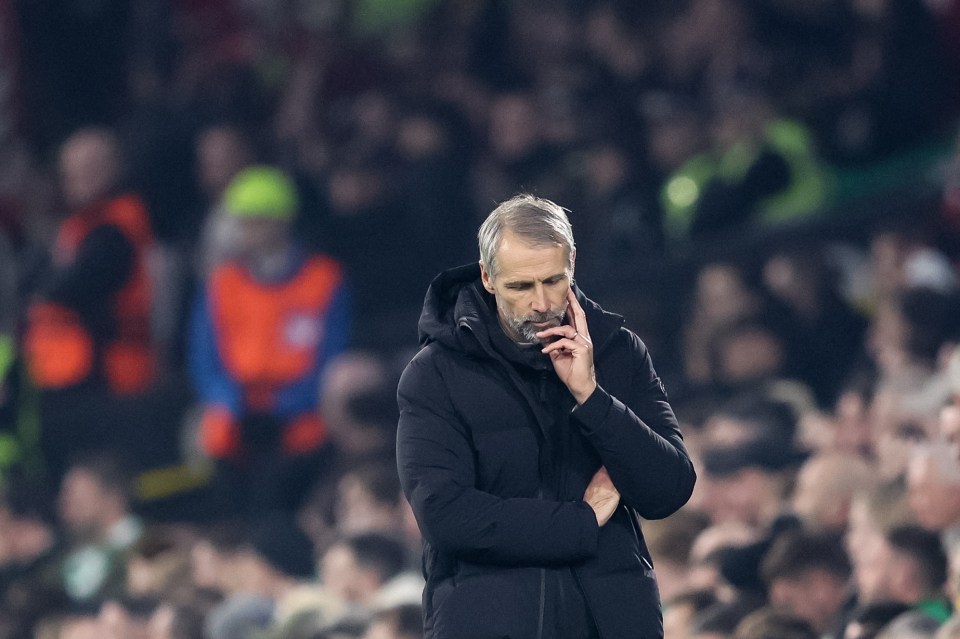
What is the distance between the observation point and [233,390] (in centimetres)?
947

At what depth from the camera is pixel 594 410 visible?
332 cm

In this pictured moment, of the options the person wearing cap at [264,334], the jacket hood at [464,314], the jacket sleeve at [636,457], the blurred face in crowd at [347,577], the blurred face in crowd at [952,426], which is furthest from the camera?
the person wearing cap at [264,334]

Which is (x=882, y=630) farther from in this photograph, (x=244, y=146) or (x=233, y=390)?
(x=244, y=146)

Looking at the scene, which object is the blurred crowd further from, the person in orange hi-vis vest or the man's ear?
the man's ear

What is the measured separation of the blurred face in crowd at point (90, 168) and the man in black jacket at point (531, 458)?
6241mm

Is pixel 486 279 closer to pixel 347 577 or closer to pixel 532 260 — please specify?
pixel 532 260

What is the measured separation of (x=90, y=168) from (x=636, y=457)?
658 centimetres

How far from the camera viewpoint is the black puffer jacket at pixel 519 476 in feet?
11.0

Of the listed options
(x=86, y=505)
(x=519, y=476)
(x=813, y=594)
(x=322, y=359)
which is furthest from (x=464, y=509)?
(x=322, y=359)

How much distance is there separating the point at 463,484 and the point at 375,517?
443 cm

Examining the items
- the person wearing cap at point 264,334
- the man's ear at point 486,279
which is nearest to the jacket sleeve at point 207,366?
the person wearing cap at point 264,334

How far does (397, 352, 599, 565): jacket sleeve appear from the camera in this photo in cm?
334

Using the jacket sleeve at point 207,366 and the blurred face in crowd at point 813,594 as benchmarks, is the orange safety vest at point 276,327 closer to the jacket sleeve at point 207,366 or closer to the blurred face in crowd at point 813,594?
the jacket sleeve at point 207,366

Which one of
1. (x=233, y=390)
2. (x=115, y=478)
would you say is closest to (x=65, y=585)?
(x=115, y=478)
